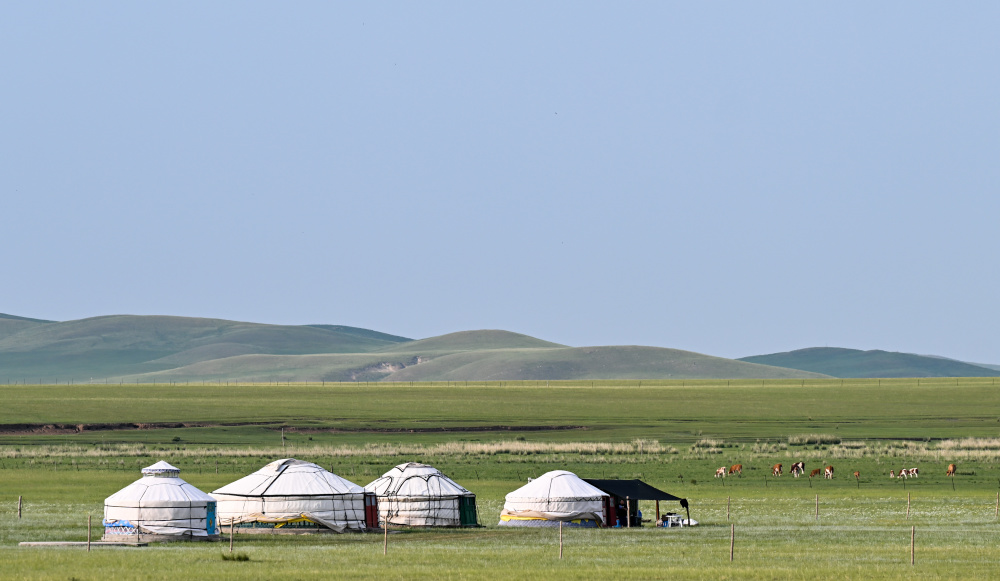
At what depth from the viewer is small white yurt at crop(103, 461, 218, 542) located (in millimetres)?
43000

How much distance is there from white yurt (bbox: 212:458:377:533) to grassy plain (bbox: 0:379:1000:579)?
267 cm

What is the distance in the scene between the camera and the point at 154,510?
43.3m

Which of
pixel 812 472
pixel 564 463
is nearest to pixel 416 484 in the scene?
pixel 564 463

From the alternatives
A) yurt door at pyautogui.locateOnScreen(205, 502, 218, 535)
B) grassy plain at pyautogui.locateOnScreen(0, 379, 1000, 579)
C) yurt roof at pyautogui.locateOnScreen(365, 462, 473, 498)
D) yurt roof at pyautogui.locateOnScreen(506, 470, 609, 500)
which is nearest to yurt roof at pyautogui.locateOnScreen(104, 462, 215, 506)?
yurt door at pyautogui.locateOnScreen(205, 502, 218, 535)

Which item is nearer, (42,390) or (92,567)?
(92,567)

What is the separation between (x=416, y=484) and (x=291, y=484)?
4831mm

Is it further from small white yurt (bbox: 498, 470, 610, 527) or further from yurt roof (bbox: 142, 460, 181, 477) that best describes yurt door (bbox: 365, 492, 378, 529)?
yurt roof (bbox: 142, 460, 181, 477)

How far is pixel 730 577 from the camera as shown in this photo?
31.7 meters

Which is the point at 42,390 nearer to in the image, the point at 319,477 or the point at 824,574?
the point at 319,477

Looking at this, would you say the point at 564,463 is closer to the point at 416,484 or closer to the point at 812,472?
the point at 812,472

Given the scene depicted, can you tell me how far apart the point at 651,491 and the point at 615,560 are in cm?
1431

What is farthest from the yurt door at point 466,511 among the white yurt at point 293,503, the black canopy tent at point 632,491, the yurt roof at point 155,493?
the yurt roof at point 155,493

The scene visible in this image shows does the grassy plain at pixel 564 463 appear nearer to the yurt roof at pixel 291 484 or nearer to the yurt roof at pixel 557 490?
the yurt roof at pixel 557 490

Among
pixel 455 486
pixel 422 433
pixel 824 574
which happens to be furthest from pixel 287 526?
pixel 422 433
